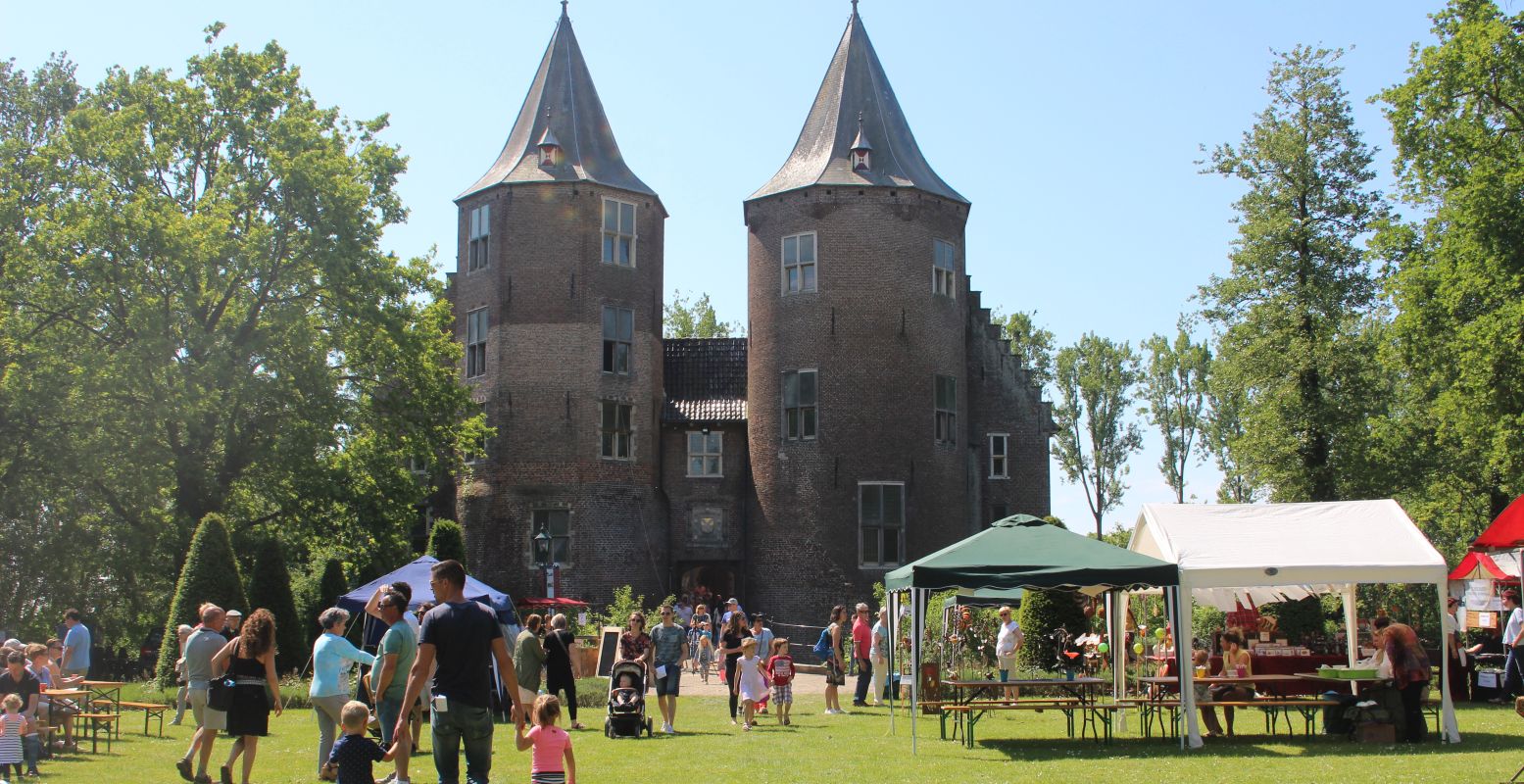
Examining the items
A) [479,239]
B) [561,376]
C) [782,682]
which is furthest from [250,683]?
[479,239]

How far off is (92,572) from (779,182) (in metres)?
21.3

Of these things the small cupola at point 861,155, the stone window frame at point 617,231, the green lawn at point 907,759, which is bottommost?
the green lawn at point 907,759

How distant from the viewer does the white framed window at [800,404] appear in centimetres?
3838

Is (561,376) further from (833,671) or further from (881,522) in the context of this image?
(833,671)

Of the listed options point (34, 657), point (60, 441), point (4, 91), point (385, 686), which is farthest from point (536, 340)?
point (385, 686)

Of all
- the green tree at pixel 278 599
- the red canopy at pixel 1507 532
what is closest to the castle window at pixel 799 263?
the green tree at pixel 278 599

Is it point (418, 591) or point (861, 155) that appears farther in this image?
point (861, 155)

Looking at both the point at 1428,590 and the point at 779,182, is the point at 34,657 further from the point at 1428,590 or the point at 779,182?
the point at 1428,590

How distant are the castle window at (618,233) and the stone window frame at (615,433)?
3.90m

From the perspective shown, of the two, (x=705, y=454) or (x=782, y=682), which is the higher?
(x=705, y=454)

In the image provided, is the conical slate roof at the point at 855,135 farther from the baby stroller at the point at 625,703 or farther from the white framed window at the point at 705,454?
the baby stroller at the point at 625,703

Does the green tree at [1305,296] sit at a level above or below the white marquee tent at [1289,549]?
above

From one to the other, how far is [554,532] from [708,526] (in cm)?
440

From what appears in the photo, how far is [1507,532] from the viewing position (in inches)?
854
